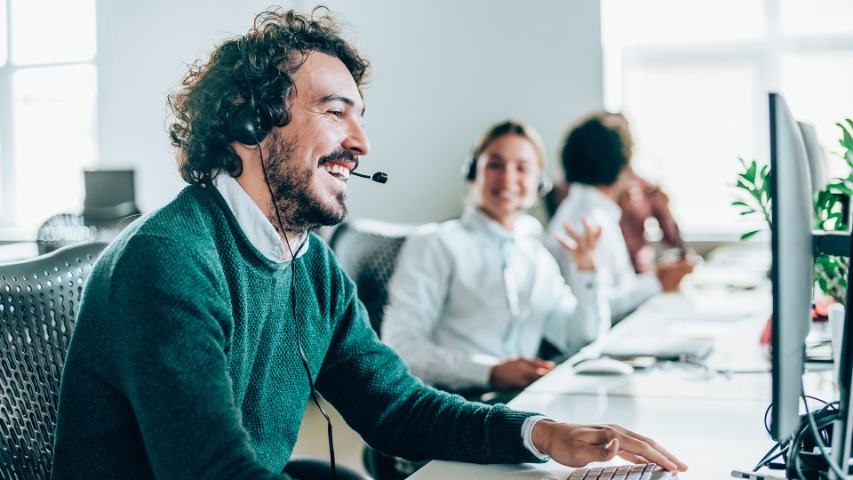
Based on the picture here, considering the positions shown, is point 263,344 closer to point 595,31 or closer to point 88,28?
point 595,31

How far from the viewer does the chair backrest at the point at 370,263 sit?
212 cm

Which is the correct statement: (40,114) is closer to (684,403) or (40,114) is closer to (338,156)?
(338,156)

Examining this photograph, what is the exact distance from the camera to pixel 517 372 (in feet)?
6.20

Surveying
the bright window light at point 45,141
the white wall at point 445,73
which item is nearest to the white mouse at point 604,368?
the white wall at point 445,73

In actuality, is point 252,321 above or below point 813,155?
below

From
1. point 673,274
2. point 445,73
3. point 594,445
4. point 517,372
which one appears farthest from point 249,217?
point 445,73

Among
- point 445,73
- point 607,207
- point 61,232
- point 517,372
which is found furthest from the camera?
point 445,73

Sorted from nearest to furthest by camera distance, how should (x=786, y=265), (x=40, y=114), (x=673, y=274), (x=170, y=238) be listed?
1. (x=786, y=265)
2. (x=170, y=238)
3. (x=673, y=274)
4. (x=40, y=114)

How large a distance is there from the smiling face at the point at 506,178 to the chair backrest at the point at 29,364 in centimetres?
141

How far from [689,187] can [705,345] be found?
2876 millimetres

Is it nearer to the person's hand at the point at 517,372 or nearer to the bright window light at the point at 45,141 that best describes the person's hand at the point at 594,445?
the person's hand at the point at 517,372

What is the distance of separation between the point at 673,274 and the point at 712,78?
1.83 meters

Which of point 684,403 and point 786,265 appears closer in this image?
point 786,265

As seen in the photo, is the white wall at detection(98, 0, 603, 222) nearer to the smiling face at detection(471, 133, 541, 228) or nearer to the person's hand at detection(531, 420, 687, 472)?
the smiling face at detection(471, 133, 541, 228)
